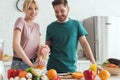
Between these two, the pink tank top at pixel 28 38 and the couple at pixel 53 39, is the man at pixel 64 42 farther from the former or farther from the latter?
the pink tank top at pixel 28 38

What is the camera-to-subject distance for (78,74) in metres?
1.43

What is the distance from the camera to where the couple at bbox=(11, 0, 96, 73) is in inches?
61.4

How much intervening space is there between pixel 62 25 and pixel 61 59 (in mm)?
258

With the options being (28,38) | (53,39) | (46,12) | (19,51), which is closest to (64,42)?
(53,39)

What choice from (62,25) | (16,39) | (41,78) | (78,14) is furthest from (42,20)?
(41,78)

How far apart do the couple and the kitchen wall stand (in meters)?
1.25

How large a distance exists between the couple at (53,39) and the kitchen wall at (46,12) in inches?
49.4

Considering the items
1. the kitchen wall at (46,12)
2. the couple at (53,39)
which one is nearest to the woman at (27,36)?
the couple at (53,39)

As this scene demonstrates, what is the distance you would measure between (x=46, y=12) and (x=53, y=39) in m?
1.53

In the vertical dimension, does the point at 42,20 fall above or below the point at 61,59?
above

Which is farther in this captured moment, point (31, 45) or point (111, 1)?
point (111, 1)

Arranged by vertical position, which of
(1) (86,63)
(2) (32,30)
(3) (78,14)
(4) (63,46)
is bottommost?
(1) (86,63)

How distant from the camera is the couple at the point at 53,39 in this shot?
156 centimetres

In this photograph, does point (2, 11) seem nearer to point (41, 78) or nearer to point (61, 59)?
point (61, 59)
